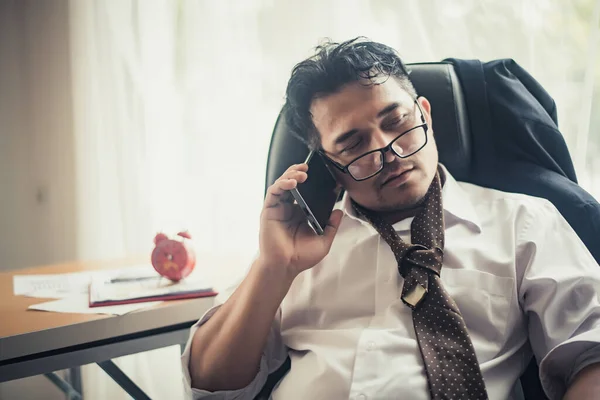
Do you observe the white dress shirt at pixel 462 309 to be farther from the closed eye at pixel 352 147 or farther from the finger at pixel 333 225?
the closed eye at pixel 352 147

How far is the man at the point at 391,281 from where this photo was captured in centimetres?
93

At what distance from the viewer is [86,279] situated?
1.40 meters

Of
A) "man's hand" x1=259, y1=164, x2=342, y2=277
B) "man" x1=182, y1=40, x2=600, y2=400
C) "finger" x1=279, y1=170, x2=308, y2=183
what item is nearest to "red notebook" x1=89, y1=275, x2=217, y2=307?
"man" x1=182, y1=40, x2=600, y2=400

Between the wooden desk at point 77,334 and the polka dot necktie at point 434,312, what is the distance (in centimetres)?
47

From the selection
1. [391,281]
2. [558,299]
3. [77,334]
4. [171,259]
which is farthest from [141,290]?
[558,299]

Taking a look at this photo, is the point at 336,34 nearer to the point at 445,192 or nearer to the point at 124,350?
the point at 445,192

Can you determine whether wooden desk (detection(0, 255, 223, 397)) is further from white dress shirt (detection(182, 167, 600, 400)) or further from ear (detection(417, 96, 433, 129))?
ear (detection(417, 96, 433, 129))

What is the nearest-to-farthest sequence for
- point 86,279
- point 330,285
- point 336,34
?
1. point 330,285
2. point 86,279
3. point 336,34

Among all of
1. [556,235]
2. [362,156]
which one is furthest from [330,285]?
[556,235]

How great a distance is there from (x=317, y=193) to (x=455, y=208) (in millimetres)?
272

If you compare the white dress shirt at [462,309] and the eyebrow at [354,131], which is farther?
the eyebrow at [354,131]

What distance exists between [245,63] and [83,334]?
954 mm

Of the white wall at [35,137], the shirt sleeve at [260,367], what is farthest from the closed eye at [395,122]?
the white wall at [35,137]

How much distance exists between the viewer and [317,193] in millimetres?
1112
